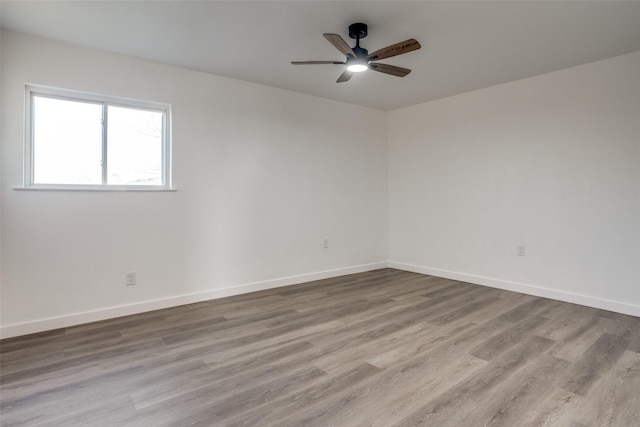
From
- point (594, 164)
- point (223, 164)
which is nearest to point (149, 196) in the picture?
point (223, 164)

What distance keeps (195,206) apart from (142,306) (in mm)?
1100

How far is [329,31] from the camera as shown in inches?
106

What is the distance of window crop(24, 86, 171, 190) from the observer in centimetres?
287

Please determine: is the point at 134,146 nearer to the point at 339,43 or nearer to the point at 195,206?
the point at 195,206

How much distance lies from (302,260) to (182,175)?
183 centimetres

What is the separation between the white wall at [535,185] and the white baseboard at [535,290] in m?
0.01

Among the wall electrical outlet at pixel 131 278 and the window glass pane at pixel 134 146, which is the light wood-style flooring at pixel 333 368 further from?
the window glass pane at pixel 134 146

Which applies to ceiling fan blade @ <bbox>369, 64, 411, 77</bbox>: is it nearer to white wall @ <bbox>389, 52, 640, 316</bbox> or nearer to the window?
white wall @ <bbox>389, 52, 640, 316</bbox>

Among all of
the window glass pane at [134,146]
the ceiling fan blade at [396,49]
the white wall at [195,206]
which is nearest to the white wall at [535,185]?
the white wall at [195,206]

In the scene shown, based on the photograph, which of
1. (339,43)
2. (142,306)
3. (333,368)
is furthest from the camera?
(142,306)

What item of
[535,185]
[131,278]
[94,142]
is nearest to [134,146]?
[94,142]

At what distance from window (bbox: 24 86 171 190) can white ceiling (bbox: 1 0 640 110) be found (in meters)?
0.50

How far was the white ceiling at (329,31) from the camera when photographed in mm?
2338

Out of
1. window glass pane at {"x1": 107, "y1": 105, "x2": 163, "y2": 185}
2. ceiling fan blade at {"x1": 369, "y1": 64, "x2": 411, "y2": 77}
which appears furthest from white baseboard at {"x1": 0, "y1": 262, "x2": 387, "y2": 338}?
ceiling fan blade at {"x1": 369, "y1": 64, "x2": 411, "y2": 77}
